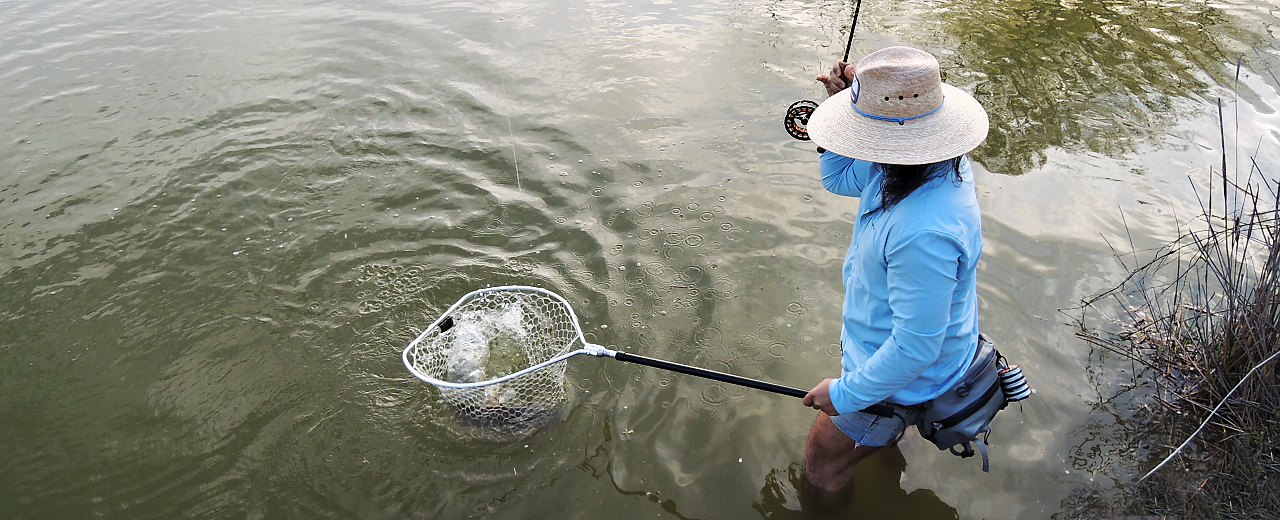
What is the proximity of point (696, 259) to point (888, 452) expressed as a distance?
70.9 inches

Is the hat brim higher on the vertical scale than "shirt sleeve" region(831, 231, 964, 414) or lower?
higher

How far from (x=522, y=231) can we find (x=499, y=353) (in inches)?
55.7

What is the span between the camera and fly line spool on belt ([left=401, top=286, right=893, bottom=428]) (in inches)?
142

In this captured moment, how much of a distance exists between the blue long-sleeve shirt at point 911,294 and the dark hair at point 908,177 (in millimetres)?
18

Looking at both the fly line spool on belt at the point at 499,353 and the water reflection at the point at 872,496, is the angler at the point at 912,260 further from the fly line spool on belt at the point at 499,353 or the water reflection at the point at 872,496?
the fly line spool on belt at the point at 499,353

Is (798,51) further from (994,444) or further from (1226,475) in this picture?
(1226,475)

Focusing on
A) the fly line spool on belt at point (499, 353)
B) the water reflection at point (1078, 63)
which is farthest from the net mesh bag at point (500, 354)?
the water reflection at point (1078, 63)

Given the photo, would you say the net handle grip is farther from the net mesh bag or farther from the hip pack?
the net mesh bag

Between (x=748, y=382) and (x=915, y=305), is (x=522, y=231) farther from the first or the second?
(x=915, y=305)

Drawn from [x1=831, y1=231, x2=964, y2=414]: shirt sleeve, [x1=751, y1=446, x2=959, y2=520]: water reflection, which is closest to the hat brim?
[x1=831, y1=231, x2=964, y2=414]: shirt sleeve

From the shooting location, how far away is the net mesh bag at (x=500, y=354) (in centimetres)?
361

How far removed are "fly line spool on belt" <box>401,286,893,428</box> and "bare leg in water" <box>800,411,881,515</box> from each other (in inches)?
33.5

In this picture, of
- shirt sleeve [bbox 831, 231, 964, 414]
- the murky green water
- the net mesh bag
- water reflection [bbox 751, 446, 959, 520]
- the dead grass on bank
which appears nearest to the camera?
shirt sleeve [bbox 831, 231, 964, 414]

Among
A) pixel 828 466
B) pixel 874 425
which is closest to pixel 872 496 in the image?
pixel 828 466
